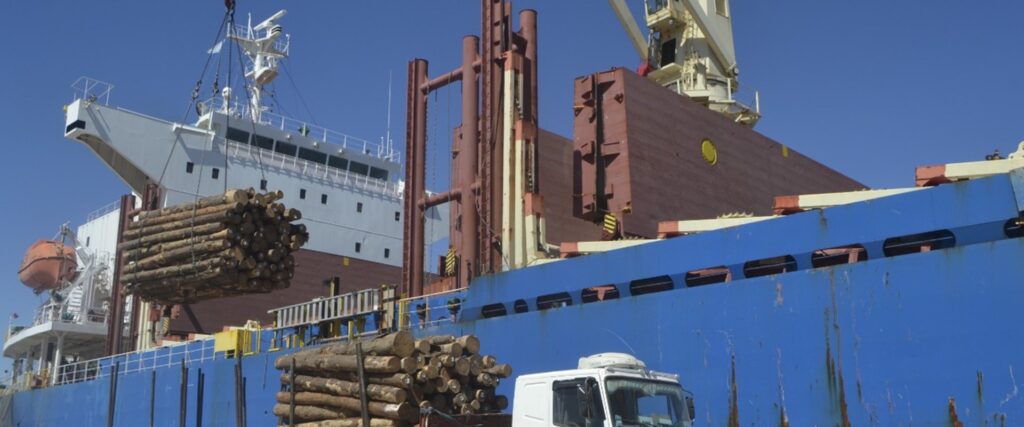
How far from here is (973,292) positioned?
9344 mm

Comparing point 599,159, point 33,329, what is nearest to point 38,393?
point 33,329

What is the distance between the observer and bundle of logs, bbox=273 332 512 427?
31.8ft

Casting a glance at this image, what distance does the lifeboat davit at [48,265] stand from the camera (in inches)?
1072

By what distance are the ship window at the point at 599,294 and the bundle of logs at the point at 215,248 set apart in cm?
657

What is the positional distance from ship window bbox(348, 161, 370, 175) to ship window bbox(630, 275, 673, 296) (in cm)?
1816

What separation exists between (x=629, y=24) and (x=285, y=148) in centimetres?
1182

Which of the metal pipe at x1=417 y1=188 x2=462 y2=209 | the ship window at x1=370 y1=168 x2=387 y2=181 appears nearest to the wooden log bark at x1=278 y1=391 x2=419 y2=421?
the metal pipe at x1=417 y1=188 x2=462 y2=209

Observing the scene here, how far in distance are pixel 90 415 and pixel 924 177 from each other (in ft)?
68.5

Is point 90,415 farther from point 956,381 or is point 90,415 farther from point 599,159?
point 956,381

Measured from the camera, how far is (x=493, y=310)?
15.6 meters

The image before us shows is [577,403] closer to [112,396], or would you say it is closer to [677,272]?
[677,272]

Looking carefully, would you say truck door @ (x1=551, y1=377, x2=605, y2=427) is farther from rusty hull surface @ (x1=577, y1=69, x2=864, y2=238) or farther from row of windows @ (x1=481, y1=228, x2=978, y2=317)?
rusty hull surface @ (x1=577, y1=69, x2=864, y2=238)

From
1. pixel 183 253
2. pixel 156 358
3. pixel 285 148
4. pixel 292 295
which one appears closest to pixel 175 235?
pixel 183 253

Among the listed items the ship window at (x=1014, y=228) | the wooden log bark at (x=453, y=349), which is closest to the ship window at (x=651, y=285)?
the wooden log bark at (x=453, y=349)
